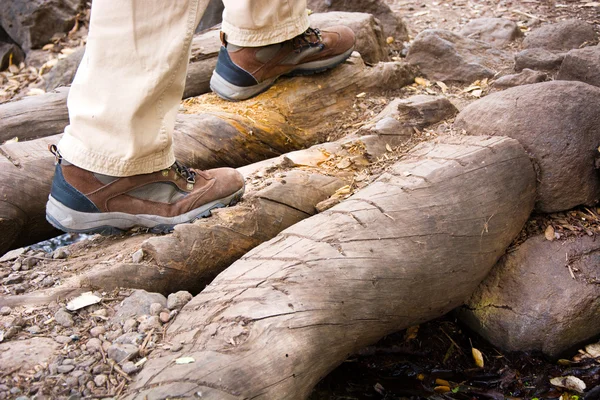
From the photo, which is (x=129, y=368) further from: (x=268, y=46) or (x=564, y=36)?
(x=564, y=36)

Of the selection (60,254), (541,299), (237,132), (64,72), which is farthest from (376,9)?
(60,254)

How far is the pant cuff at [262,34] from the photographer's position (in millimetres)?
3836

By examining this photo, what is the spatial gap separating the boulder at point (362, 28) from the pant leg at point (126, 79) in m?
2.49

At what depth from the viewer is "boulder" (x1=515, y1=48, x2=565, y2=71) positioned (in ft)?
14.2

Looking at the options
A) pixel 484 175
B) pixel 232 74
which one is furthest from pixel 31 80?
pixel 484 175

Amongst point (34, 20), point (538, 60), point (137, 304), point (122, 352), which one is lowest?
point (34, 20)

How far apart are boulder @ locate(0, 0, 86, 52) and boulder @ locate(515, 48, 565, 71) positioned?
490cm

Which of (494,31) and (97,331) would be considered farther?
(494,31)

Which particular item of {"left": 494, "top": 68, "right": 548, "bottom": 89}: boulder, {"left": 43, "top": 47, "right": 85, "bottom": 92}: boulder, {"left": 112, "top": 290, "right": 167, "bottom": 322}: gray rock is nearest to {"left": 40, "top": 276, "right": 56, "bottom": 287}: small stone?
{"left": 112, "top": 290, "right": 167, "bottom": 322}: gray rock

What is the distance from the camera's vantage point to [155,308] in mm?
2309

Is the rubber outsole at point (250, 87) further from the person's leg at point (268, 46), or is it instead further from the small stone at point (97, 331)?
the small stone at point (97, 331)

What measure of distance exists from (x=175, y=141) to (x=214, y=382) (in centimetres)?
193

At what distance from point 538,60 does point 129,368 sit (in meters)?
3.53

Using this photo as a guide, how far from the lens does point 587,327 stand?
2.88 m
